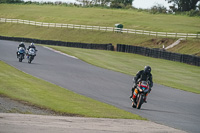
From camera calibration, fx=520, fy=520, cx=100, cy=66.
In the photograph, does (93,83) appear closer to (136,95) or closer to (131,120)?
(136,95)

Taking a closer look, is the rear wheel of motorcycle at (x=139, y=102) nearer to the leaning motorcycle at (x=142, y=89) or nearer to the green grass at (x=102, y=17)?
the leaning motorcycle at (x=142, y=89)

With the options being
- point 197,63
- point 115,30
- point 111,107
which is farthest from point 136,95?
point 115,30

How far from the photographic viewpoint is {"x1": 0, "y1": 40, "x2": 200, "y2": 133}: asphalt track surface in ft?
52.0

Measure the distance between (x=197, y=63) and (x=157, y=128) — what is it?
94.0ft

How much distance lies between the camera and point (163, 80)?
1203 inches

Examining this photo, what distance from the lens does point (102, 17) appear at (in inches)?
3841

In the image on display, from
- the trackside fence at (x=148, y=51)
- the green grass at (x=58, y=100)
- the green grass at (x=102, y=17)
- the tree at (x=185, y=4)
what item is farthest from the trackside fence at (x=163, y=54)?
the tree at (x=185, y=4)

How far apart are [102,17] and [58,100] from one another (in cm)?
8164

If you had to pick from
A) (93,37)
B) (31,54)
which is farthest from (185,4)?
(31,54)

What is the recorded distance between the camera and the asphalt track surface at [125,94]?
15.8 m

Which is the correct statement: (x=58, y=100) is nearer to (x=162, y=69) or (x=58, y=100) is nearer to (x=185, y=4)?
(x=162, y=69)

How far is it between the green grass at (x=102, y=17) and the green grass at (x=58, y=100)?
52.1 metres

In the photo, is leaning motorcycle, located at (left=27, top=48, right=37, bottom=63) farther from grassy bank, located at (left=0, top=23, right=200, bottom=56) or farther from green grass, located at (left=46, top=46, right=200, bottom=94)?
grassy bank, located at (left=0, top=23, right=200, bottom=56)

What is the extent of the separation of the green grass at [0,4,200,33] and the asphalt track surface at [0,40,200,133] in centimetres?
4345
